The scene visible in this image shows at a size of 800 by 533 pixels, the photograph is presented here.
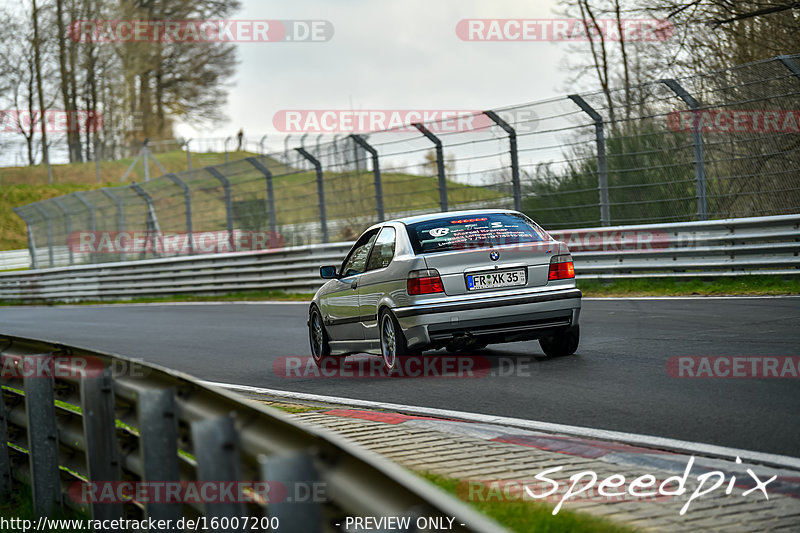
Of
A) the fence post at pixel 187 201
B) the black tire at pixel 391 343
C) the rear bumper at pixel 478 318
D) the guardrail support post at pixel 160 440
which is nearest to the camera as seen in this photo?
the guardrail support post at pixel 160 440

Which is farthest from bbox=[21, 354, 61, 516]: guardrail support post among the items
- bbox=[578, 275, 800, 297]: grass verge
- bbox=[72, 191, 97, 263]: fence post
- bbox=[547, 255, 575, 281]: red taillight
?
bbox=[72, 191, 97, 263]: fence post

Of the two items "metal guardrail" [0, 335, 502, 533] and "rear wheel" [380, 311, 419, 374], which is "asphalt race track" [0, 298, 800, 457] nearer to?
"rear wheel" [380, 311, 419, 374]

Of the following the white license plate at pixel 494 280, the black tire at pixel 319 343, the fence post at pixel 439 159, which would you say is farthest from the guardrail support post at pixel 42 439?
the fence post at pixel 439 159

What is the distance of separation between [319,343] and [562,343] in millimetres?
3100

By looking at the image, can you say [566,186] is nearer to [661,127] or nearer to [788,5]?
[661,127]

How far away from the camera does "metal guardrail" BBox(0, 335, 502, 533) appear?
2529mm

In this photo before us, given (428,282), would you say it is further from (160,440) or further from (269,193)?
(269,193)

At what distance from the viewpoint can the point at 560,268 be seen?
32.2 ft

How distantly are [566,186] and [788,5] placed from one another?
4.87 meters

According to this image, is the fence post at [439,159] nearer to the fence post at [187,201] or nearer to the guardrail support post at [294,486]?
the fence post at [187,201]

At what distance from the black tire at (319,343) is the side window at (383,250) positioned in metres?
1.43

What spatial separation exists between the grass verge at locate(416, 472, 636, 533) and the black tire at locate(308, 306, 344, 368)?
6965 millimetres

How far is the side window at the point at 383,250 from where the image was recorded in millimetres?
10289

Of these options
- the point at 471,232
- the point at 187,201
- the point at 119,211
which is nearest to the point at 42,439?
the point at 471,232
